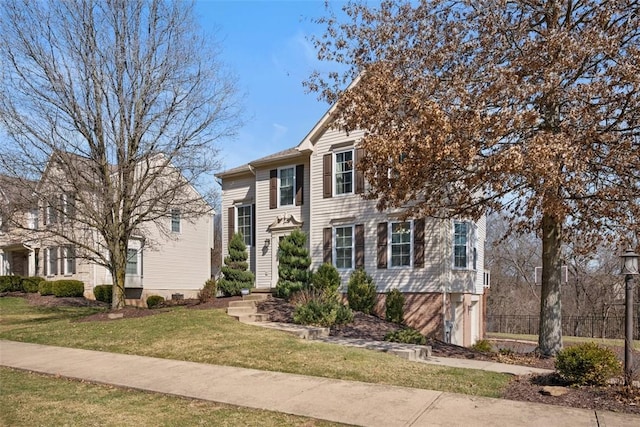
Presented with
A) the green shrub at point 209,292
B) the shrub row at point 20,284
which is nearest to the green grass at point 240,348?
the green shrub at point 209,292

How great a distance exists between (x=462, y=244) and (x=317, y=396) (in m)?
11.6

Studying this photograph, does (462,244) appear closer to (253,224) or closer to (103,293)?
(253,224)

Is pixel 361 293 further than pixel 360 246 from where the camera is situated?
No

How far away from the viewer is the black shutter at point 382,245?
17.3 m

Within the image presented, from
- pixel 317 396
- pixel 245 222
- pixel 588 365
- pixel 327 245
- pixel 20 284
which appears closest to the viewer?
pixel 317 396

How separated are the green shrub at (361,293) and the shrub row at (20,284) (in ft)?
62.9

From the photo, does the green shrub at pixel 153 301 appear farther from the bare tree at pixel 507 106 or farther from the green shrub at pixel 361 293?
the bare tree at pixel 507 106

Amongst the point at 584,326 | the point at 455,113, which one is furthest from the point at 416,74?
the point at 584,326

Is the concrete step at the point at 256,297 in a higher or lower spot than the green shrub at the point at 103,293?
higher

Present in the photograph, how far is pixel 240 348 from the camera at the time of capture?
398 inches

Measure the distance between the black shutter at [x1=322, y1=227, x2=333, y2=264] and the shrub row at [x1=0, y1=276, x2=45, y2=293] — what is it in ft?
57.8

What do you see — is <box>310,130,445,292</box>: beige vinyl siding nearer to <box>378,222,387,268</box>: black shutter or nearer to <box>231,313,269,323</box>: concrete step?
<box>378,222,387,268</box>: black shutter

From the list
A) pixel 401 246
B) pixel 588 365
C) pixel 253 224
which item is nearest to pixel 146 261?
Answer: pixel 253 224

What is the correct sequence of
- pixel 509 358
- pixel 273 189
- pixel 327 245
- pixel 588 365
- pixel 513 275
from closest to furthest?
→ 1. pixel 588 365
2. pixel 509 358
3. pixel 327 245
4. pixel 273 189
5. pixel 513 275
